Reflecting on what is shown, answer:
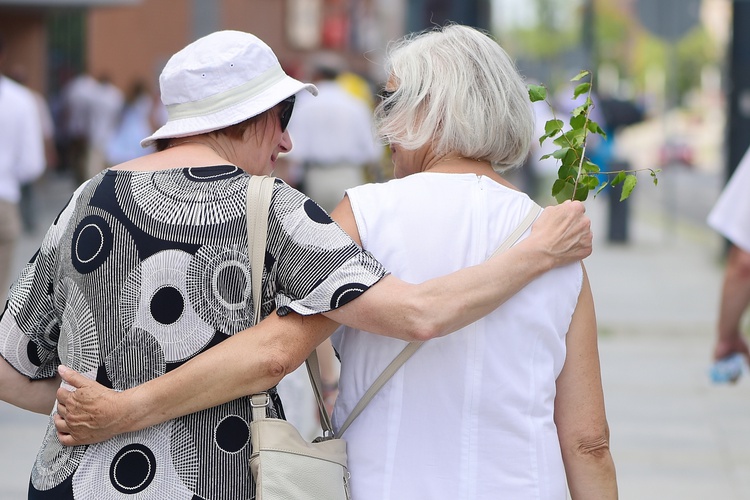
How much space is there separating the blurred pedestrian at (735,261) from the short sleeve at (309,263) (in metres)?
2.45

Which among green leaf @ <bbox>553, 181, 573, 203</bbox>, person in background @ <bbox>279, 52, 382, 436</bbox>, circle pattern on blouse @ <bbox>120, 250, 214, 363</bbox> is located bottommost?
person in background @ <bbox>279, 52, 382, 436</bbox>

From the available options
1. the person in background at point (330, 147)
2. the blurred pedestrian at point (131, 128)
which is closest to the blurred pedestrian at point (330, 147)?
the person in background at point (330, 147)

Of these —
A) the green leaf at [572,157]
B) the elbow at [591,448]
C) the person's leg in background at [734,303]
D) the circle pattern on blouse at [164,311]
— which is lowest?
the person's leg in background at [734,303]

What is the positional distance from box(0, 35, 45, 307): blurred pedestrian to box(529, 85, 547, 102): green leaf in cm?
519

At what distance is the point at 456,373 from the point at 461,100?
0.56 meters

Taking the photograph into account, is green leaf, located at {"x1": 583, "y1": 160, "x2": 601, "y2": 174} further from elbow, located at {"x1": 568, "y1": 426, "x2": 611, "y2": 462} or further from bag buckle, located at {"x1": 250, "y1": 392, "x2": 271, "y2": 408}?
bag buckle, located at {"x1": 250, "y1": 392, "x2": 271, "y2": 408}

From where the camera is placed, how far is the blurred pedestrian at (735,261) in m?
4.34

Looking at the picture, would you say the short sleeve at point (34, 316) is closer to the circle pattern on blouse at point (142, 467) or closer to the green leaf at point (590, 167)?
the circle pattern on blouse at point (142, 467)

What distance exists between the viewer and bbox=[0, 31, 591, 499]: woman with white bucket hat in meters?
2.24

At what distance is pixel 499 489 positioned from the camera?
2406 mm

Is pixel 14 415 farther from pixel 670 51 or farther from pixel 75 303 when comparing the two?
pixel 670 51

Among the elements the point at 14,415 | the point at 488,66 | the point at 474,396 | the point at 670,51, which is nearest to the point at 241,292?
the point at 474,396

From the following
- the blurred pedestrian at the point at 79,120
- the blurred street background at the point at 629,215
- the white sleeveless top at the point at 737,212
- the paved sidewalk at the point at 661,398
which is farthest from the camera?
the blurred pedestrian at the point at 79,120

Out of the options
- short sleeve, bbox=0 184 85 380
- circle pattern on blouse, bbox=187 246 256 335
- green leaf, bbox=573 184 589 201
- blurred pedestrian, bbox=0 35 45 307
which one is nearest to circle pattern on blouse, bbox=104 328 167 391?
circle pattern on blouse, bbox=187 246 256 335
